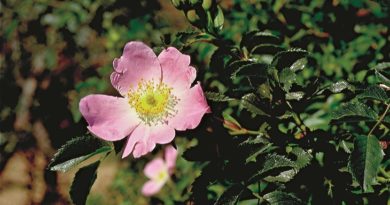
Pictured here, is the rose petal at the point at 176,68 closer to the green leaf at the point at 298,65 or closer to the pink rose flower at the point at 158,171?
the green leaf at the point at 298,65

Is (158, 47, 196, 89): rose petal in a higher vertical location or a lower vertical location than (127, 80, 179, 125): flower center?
higher

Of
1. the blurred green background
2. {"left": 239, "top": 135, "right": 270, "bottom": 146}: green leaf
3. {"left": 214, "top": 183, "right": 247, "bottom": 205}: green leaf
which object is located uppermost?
{"left": 239, "top": 135, "right": 270, "bottom": 146}: green leaf

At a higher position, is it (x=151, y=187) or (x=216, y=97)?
(x=216, y=97)

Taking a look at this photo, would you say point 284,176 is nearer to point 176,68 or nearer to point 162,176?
point 176,68

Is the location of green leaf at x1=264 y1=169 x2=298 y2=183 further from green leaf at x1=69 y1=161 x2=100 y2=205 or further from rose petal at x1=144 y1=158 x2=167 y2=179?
rose petal at x1=144 y1=158 x2=167 y2=179

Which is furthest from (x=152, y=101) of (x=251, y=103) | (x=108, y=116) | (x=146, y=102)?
(x=251, y=103)

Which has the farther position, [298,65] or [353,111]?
[298,65]

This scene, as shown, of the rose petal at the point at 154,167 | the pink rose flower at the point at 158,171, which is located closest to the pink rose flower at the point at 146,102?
the pink rose flower at the point at 158,171

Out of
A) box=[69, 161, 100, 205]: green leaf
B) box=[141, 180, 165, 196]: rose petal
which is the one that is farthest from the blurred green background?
box=[69, 161, 100, 205]: green leaf
